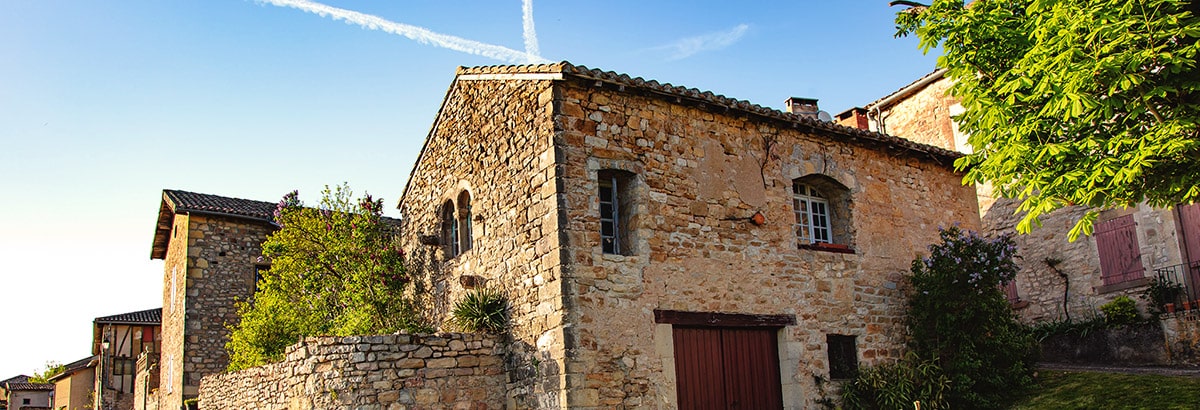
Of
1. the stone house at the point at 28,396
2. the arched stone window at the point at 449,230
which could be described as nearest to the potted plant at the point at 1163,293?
the arched stone window at the point at 449,230

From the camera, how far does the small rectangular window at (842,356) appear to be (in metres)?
12.9

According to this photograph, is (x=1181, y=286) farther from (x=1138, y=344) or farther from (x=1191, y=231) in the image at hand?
(x=1138, y=344)

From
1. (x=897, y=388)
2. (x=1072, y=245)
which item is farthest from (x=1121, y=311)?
(x=897, y=388)

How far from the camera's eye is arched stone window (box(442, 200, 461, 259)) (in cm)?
1396

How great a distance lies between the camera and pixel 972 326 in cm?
1311

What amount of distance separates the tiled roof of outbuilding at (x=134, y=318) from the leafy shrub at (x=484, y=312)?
67.6 feet

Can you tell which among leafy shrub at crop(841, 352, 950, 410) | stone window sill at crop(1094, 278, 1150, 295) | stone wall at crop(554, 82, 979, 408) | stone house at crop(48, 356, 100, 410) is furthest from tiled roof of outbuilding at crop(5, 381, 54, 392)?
stone window sill at crop(1094, 278, 1150, 295)

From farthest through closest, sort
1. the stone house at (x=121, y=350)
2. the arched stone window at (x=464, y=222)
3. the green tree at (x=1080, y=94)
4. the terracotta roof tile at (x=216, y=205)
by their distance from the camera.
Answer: the stone house at (x=121, y=350), the terracotta roof tile at (x=216, y=205), the arched stone window at (x=464, y=222), the green tree at (x=1080, y=94)

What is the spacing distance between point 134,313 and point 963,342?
85.3 ft

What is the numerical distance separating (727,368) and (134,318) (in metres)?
23.4

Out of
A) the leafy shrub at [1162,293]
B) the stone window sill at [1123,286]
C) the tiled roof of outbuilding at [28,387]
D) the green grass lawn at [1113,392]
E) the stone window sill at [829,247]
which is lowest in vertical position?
the green grass lawn at [1113,392]

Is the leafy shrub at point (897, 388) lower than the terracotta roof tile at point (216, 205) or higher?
lower

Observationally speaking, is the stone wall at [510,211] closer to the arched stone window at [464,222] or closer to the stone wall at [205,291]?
the arched stone window at [464,222]

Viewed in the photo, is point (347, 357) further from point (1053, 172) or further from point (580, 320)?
point (1053, 172)
